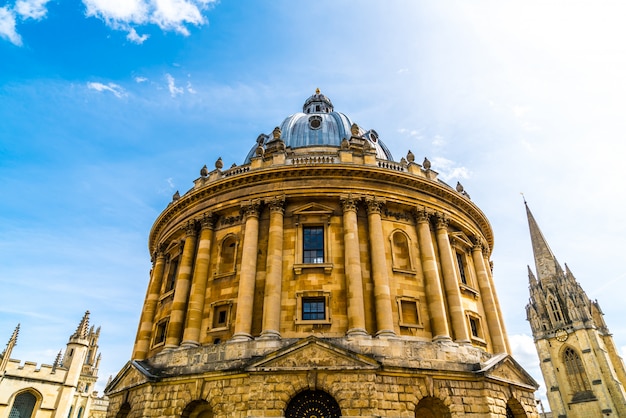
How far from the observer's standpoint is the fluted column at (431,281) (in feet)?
66.8

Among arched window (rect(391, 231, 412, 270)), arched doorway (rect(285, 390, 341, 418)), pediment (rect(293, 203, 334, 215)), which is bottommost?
arched doorway (rect(285, 390, 341, 418))

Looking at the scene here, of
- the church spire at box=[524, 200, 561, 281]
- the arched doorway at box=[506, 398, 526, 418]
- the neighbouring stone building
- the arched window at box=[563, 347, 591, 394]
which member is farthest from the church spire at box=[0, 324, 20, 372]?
the church spire at box=[524, 200, 561, 281]

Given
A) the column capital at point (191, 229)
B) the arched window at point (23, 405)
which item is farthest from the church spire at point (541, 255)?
the arched window at point (23, 405)

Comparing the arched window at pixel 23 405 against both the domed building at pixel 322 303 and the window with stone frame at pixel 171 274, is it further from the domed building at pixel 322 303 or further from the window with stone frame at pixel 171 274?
the window with stone frame at pixel 171 274

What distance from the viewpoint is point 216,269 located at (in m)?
23.2

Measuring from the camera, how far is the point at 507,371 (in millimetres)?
20828

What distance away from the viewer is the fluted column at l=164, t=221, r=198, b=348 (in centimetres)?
2164

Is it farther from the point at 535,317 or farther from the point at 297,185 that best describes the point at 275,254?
the point at 535,317

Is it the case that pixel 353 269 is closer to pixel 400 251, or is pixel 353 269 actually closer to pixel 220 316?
pixel 400 251

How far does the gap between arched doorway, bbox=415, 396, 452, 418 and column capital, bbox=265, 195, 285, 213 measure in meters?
12.1

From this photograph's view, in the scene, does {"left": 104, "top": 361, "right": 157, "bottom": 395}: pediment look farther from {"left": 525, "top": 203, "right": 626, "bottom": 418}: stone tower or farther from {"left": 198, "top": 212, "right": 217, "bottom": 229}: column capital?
{"left": 525, "top": 203, "right": 626, "bottom": 418}: stone tower

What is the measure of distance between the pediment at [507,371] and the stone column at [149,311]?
18.8 meters

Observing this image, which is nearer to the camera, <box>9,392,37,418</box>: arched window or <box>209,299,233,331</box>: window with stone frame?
<box>209,299,233,331</box>: window with stone frame

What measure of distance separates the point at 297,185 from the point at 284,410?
11985 millimetres
